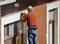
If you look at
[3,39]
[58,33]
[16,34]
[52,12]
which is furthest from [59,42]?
[3,39]

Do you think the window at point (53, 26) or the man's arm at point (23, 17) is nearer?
the man's arm at point (23, 17)

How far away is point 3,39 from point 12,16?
1.95 feet

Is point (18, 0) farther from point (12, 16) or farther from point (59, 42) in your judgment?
point (59, 42)

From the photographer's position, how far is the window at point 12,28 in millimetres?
5746

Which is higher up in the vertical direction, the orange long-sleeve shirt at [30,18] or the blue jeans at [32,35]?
the orange long-sleeve shirt at [30,18]

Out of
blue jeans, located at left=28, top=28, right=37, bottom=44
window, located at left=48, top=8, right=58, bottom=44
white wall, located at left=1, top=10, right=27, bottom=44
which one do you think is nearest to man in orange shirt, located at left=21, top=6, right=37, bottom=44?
blue jeans, located at left=28, top=28, right=37, bottom=44

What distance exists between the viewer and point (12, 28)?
592cm

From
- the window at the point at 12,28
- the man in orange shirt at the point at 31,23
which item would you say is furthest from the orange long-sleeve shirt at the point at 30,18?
the window at the point at 12,28

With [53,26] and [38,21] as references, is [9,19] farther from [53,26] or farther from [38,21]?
[53,26]

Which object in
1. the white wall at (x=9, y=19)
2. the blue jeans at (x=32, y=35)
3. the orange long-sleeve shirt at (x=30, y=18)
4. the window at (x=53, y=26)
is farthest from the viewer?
the window at (x=53, y=26)

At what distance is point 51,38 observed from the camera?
782 cm

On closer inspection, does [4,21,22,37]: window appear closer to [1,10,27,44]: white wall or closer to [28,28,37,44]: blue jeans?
[1,10,27,44]: white wall

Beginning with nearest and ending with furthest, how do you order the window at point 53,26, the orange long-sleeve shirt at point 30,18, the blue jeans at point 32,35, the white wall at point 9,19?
the white wall at point 9,19 → the orange long-sleeve shirt at point 30,18 → the blue jeans at point 32,35 → the window at point 53,26

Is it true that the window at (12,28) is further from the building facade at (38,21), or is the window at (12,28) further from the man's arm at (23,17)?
the man's arm at (23,17)
